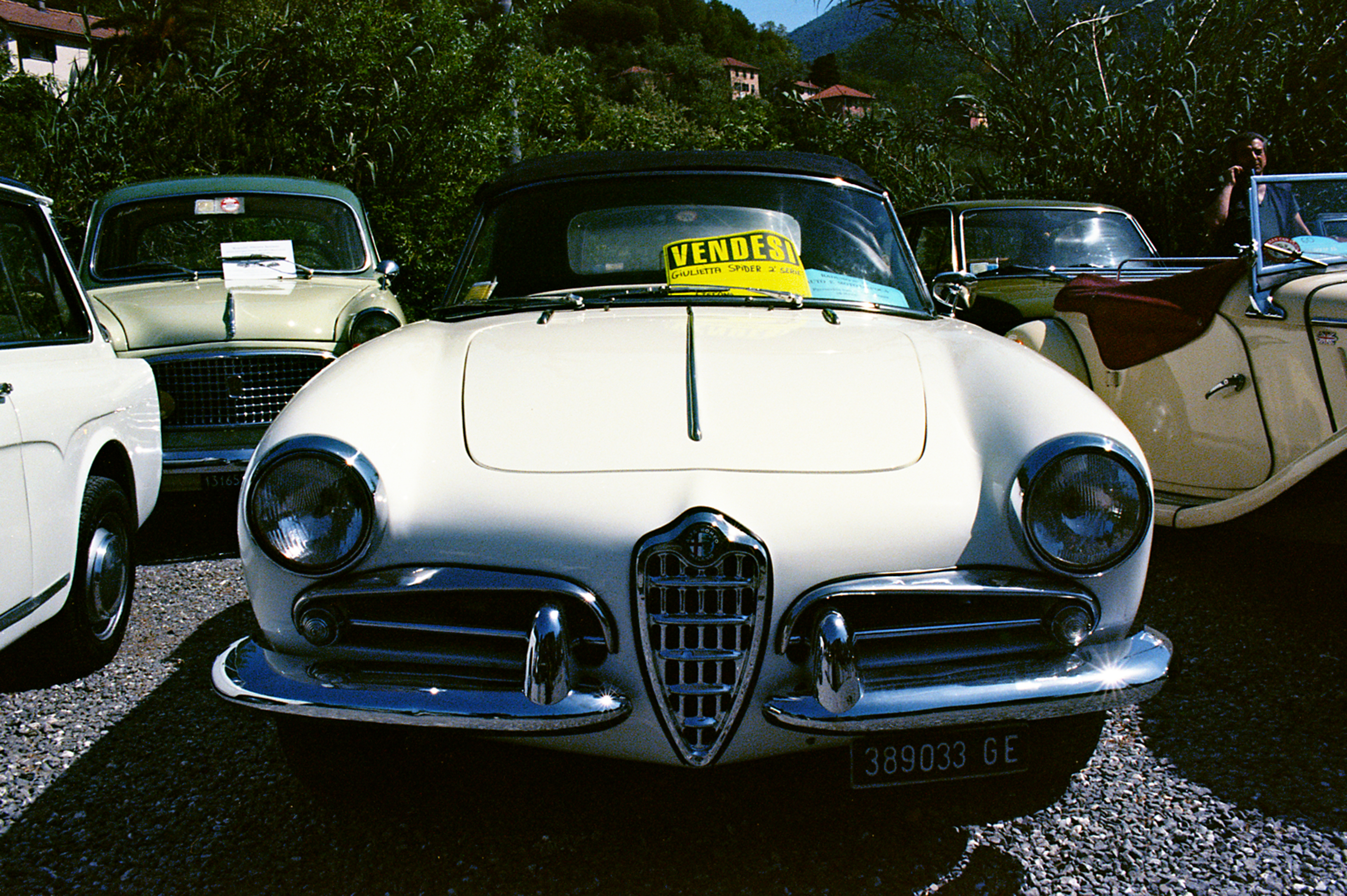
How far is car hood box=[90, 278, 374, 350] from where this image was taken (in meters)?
4.99

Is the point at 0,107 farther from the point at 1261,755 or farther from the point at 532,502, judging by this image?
the point at 1261,755

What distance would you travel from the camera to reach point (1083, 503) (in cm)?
210

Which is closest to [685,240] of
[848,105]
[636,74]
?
[848,105]

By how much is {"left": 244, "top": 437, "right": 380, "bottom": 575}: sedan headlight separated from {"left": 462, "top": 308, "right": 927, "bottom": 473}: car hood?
251 mm

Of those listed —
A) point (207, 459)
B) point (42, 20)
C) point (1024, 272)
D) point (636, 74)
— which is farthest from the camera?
point (636, 74)

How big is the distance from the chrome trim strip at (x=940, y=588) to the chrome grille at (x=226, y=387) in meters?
3.62

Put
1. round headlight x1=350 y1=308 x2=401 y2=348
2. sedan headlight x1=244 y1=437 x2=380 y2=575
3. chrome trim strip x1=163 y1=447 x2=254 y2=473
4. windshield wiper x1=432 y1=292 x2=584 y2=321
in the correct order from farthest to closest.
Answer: round headlight x1=350 y1=308 x2=401 y2=348 < chrome trim strip x1=163 y1=447 x2=254 y2=473 < windshield wiper x1=432 y1=292 x2=584 y2=321 < sedan headlight x1=244 y1=437 x2=380 y2=575

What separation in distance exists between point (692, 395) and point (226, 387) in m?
3.34

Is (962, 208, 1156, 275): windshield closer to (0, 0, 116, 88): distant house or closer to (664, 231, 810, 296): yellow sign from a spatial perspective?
(664, 231, 810, 296): yellow sign

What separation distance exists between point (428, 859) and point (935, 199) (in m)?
10.4

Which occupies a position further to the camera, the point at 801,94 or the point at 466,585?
the point at 801,94

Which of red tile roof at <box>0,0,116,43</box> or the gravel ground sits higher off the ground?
red tile roof at <box>0,0,116,43</box>

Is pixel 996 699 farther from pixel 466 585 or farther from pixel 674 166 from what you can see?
pixel 674 166

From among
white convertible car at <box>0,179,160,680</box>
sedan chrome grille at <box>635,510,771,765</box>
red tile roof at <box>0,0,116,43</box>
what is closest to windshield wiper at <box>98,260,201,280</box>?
white convertible car at <box>0,179,160,680</box>
